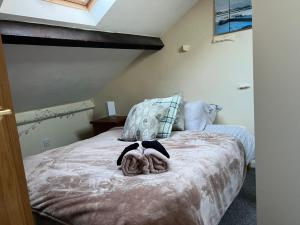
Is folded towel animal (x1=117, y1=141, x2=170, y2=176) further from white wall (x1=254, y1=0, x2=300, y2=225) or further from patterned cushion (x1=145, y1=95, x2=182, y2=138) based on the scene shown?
patterned cushion (x1=145, y1=95, x2=182, y2=138)

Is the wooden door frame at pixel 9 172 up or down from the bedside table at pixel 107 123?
up

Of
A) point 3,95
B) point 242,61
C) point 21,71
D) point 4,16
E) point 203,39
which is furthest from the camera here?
point 203,39

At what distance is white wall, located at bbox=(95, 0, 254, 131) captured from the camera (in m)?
2.90

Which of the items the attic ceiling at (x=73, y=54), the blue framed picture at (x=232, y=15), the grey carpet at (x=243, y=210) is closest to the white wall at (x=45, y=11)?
the attic ceiling at (x=73, y=54)

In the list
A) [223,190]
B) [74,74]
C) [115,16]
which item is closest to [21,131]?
[74,74]

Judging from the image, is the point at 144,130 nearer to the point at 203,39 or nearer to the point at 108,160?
the point at 108,160

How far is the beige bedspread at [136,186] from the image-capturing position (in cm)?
129

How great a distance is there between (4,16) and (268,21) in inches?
67.2

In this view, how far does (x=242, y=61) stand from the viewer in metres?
2.87

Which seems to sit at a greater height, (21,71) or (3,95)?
(21,71)

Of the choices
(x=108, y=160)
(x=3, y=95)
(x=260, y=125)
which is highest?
(x=3, y=95)

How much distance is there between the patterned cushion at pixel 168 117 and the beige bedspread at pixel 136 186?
11.1 inches

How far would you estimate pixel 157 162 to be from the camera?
1.69 meters

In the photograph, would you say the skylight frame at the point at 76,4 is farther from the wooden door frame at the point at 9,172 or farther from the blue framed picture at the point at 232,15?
the wooden door frame at the point at 9,172
